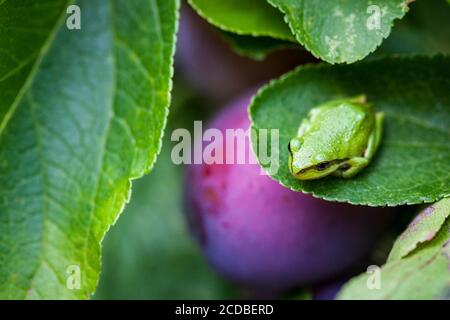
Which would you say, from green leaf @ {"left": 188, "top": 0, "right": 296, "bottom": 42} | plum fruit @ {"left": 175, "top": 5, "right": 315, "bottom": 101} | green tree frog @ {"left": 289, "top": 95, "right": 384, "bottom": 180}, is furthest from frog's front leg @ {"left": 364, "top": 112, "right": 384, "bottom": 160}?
plum fruit @ {"left": 175, "top": 5, "right": 315, "bottom": 101}

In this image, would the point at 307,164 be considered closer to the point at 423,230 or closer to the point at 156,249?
the point at 423,230

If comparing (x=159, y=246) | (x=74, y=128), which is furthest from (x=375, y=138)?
(x=159, y=246)

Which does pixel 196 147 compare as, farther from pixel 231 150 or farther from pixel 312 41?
pixel 312 41

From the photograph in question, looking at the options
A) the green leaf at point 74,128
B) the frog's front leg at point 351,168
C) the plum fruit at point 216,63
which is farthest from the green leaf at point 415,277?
the plum fruit at point 216,63

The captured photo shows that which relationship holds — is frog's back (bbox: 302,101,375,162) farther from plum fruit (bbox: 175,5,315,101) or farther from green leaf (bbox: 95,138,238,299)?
green leaf (bbox: 95,138,238,299)

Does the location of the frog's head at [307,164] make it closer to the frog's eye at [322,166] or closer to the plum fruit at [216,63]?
the frog's eye at [322,166]

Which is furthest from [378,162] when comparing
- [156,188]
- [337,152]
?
[156,188]
